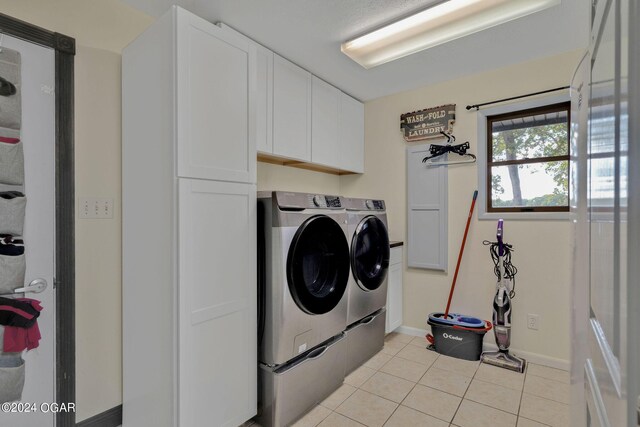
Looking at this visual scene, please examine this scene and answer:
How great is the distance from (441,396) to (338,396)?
2.32 ft

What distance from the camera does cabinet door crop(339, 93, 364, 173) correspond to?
329 centimetres

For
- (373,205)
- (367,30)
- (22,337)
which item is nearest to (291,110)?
(367,30)

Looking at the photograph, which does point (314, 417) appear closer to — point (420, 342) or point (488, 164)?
point (420, 342)

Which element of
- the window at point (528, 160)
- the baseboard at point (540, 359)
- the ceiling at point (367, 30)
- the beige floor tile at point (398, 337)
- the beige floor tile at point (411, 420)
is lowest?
the beige floor tile at point (398, 337)

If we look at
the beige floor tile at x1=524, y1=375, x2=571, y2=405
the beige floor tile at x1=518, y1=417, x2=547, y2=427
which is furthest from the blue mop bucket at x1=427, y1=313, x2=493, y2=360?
the beige floor tile at x1=518, y1=417, x2=547, y2=427

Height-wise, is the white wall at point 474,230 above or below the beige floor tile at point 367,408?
above

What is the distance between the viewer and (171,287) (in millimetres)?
1475

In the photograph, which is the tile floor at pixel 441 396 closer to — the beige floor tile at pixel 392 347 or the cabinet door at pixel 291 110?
the beige floor tile at pixel 392 347

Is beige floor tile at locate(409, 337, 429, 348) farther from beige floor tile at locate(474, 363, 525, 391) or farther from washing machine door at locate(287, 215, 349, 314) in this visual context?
washing machine door at locate(287, 215, 349, 314)

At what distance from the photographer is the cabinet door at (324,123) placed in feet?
9.55

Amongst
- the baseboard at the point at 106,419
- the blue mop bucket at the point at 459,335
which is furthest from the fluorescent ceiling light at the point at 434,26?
the baseboard at the point at 106,419

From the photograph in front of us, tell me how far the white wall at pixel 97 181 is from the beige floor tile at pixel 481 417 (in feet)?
6.77

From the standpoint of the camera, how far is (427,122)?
3145mm

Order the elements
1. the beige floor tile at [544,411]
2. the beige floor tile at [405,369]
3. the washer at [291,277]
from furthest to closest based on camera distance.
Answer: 1. the beige floor tile at [405,369]
2. the beige floor tile at [544,411]
3. the washer at [291,277]
